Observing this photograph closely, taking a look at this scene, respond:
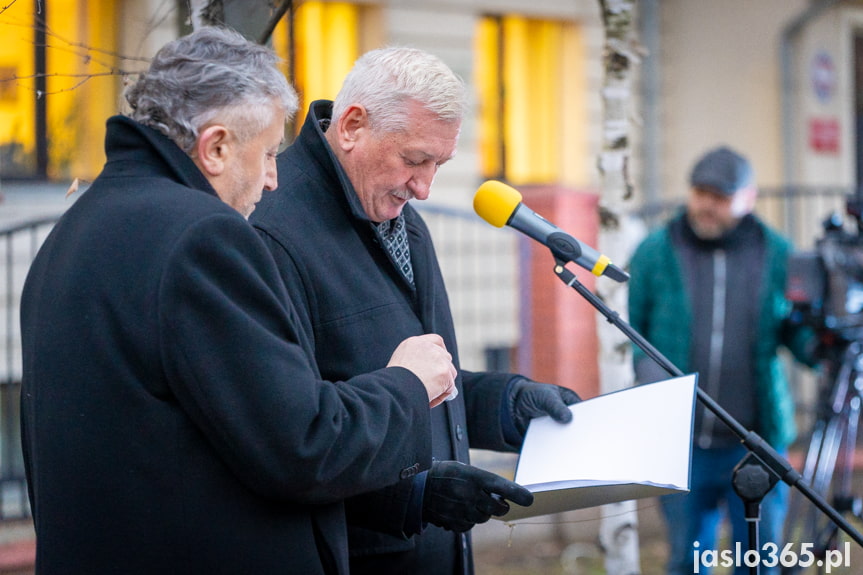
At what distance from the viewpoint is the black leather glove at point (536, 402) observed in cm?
233

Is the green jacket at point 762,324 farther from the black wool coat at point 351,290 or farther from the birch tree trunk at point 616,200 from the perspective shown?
the black wool coat at point 351,290

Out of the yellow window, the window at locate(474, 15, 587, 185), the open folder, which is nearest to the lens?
the open folder

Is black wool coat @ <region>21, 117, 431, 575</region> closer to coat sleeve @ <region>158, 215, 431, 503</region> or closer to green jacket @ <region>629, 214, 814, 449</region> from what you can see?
coat sleeve @ <region>158, 215, 431, 503</region>

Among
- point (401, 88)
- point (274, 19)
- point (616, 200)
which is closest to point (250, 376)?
point (401, 88)

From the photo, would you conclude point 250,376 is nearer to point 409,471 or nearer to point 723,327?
point 409,471

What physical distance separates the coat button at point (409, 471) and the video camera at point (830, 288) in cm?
255

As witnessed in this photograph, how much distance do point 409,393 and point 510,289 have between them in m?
4.60

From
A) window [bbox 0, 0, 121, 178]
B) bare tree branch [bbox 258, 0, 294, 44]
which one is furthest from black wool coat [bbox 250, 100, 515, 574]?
window [bbox 0, 0, 121, 178]

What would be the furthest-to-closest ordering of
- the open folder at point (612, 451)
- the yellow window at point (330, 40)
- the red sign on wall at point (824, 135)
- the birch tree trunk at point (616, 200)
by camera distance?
the red sign on wall at point (824, 135), the yellow window at point (330, 40), the birch tree trunk at point (616, 200), the open folder at point (612, 451)

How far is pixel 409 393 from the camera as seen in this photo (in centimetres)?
180

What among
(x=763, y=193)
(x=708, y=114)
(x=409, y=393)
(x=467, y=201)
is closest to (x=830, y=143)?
(x=708, y=114)

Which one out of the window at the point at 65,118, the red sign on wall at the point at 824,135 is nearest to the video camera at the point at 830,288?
the window at the point at 65,118

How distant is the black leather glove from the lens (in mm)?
2332

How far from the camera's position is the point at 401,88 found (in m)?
2.20
